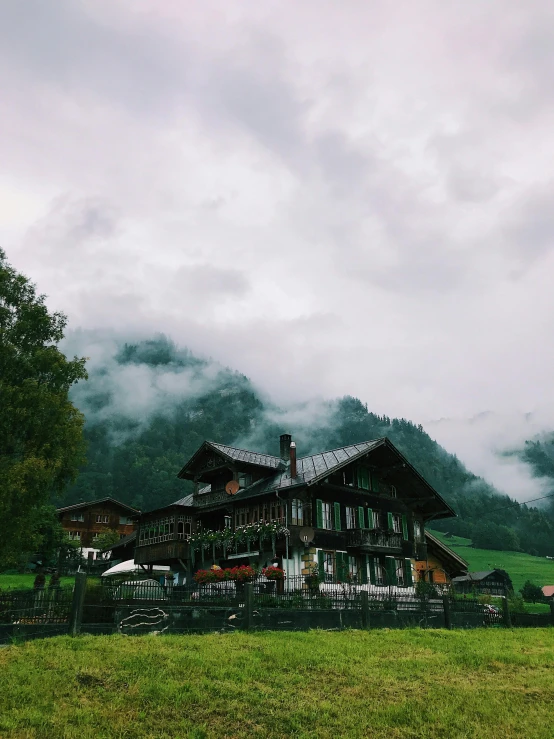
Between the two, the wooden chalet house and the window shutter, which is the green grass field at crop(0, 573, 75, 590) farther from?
the window shutter

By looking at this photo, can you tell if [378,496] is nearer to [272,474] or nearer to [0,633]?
[272,474]

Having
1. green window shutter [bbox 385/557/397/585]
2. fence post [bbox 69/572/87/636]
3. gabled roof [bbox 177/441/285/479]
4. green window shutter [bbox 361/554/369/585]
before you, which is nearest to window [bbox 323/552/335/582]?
green window shutter [bbox 361/554/369/585]

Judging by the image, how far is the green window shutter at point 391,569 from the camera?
122ft

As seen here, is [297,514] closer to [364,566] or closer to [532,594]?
[364,566]

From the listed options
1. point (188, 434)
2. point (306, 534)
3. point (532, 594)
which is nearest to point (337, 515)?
point (306, 534)

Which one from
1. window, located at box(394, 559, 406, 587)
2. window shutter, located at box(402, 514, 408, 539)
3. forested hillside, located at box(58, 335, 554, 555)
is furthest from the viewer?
forested hillside, located at box(58, 335, 554, 555)

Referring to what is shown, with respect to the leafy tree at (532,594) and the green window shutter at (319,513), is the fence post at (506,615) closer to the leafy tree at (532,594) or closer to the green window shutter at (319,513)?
the green window shutter at (319,513)

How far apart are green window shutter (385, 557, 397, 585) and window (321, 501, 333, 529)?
16.8ft

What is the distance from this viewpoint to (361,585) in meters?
34.5

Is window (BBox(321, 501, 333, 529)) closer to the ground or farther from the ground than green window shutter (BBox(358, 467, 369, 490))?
closer to the ground

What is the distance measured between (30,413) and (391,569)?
76.8 feet

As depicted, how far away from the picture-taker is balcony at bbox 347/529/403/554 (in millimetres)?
35031

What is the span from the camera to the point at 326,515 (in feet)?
116

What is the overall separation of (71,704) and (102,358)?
190612 millimetres
